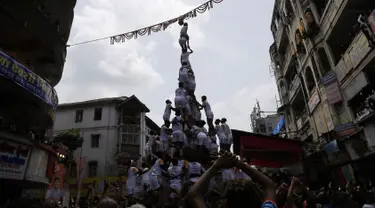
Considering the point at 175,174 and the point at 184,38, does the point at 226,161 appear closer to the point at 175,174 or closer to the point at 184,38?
the point at 175,174

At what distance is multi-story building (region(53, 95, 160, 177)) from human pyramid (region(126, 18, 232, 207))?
21145 millimetres

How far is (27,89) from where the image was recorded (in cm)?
1114

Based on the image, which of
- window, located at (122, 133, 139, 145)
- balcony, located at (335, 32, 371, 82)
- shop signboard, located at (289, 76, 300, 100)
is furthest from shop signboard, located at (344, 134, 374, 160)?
window, located at (122, 133, 139, 145)

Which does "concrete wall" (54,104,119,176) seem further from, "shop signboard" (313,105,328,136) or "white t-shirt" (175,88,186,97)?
"shop signboard" (313,105,328,136)

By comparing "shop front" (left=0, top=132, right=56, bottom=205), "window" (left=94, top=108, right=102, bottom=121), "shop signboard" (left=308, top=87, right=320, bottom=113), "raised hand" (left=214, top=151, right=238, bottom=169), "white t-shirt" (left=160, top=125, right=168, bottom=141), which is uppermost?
"window" (left=94, top=108, right=102, bottom=121)

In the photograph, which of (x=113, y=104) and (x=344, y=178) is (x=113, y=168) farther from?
(x=344, y=178)

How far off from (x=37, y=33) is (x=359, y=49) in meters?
16.7

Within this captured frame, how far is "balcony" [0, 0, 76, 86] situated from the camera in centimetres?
1237

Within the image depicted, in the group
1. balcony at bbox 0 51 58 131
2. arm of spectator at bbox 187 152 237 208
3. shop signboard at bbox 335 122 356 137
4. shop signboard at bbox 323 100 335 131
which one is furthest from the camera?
shop signboard at bbox 323 100 335 131

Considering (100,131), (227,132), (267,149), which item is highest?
(100,131)

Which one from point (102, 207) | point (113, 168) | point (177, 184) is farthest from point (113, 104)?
point (102, 207)

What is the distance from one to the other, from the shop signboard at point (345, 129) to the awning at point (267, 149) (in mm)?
2309

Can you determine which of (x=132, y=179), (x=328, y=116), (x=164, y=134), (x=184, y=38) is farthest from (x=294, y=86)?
(x=132, y=179)

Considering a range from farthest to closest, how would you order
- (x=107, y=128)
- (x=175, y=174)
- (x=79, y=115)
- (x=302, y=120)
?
(x=79, y=115) < (x=107, y=128) < (x=302, y=120) < (x=175, y=174)
